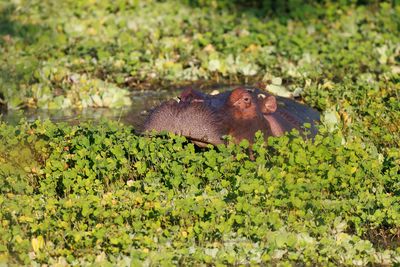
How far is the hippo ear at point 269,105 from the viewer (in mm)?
7203

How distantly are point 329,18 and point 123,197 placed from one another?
5.94 meters

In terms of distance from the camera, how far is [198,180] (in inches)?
251

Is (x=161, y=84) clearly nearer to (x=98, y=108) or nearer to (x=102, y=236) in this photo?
(x=98, y=108)

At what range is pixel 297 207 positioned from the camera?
234 inches

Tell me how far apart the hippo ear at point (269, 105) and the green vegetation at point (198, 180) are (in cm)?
39

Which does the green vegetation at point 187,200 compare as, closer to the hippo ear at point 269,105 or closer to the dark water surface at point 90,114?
the hippo ear at point 269,105

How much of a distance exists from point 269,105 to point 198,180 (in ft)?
3.56

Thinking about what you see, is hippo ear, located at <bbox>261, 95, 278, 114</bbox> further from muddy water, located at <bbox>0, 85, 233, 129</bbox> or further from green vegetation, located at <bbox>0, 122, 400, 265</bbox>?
muddy water, located at <bbox>0, 85, 233, 129</bbox>

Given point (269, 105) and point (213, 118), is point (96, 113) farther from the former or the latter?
point (213, 118)

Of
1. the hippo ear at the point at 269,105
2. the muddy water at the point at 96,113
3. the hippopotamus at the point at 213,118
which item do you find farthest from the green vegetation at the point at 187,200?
the muddy water at the point at 96,113

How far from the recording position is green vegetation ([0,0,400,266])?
559 cm

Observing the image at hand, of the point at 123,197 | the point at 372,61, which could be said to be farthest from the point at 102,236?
the point at 372,61

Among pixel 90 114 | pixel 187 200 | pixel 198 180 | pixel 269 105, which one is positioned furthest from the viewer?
pixel 90 114

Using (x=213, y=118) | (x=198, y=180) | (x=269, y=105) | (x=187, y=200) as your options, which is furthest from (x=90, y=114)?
(x=187, y=200)
